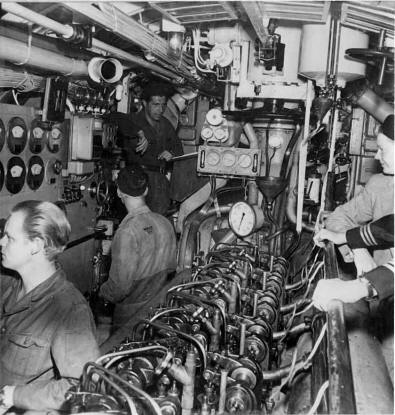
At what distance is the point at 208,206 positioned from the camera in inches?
229

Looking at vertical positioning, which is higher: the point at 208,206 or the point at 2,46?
the point at 2,46

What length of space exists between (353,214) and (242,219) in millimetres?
2145

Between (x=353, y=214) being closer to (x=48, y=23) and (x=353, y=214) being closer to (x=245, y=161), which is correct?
(x=48, y=23)

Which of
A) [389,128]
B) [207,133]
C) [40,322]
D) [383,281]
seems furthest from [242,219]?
[40,322]

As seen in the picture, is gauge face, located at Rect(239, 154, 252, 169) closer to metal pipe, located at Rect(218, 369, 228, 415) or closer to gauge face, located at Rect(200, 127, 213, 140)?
gauge face, located at Rect(200, 127, 213, 140)

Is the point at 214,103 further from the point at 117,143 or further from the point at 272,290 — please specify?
the point at 272,290

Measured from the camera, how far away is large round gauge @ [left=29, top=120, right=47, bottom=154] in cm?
447

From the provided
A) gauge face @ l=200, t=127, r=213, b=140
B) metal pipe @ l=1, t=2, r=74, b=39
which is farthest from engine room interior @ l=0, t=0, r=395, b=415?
gauge face @ l=200, t=127, r=213, b=140

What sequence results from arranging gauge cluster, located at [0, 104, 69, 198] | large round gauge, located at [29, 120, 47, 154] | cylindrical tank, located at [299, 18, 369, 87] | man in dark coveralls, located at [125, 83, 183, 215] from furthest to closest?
man in dark coveralls, located at [125, 83, 183, 215] → large round gauge, located at [29, 120, 47, 154] → gauge cluster, located at [0, 104, 69, 198] → cylindrical tank, located at [299, 18, 369, 87]

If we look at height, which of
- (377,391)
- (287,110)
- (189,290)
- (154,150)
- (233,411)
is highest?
(287,110)

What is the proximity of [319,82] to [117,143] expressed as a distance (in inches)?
128

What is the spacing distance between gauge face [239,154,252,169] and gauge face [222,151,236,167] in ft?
0.28

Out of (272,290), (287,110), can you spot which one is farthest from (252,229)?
(272,290)

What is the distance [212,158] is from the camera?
5.54 m
